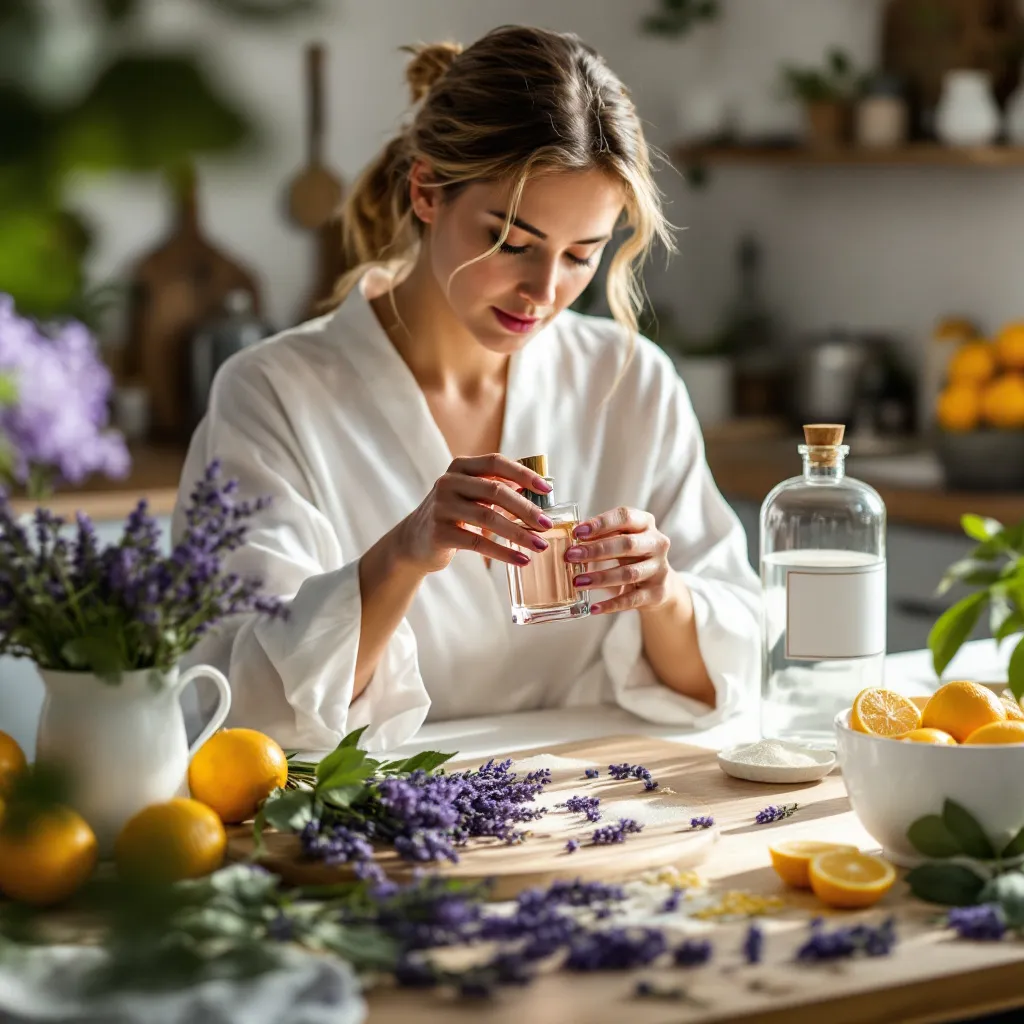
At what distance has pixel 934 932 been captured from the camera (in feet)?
3.04

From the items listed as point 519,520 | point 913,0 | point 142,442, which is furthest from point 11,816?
point 913,0

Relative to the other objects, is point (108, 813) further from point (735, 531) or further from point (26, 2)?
→ point (735, 531)

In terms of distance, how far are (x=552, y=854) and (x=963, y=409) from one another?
2229 millimetres

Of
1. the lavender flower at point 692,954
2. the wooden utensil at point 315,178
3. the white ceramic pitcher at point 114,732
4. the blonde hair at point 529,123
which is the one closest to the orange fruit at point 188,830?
the white ceramic pitcher at point 114,732

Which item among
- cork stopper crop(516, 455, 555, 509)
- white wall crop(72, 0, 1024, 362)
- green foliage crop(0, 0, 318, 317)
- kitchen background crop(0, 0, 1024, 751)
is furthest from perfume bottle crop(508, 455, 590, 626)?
white wall crop(72, 0, 1024, 362)

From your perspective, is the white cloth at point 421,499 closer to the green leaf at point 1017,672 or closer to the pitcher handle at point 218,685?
the pitcher handle at point 218,685

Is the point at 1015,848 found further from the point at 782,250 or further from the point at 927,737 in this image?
the point at 782,250

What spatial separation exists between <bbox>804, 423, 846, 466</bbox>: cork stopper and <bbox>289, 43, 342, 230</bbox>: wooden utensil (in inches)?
96.8

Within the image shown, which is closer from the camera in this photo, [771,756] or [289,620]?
[771,756]

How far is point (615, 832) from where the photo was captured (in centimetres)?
109

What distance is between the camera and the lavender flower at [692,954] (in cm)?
86

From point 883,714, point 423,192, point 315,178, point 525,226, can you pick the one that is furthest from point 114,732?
point 315,178

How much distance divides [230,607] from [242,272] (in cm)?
290

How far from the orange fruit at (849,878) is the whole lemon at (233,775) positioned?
421 mm
